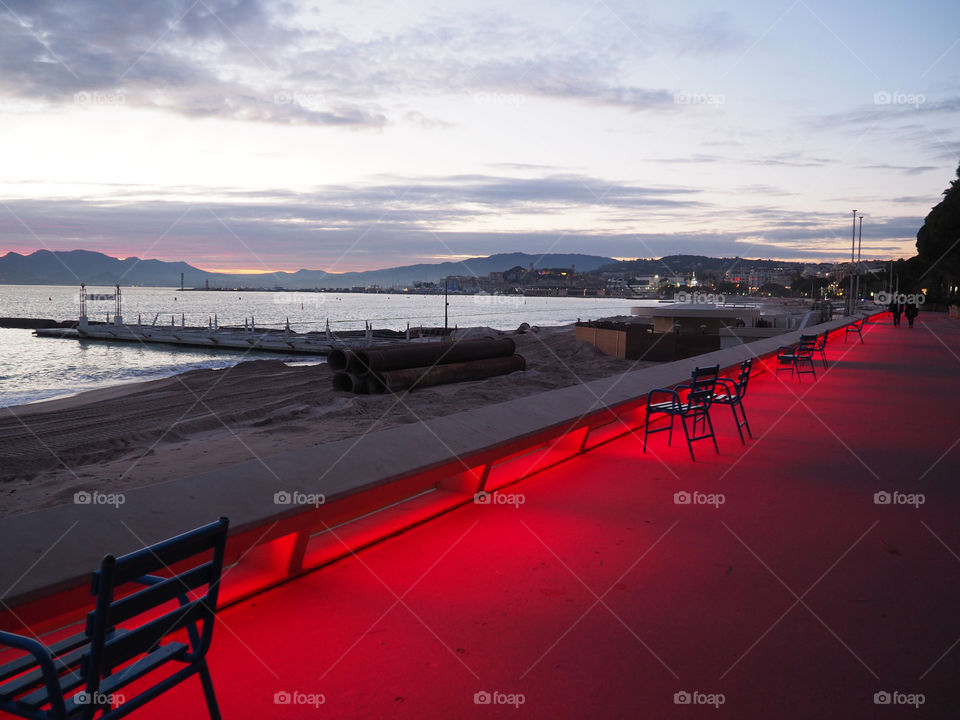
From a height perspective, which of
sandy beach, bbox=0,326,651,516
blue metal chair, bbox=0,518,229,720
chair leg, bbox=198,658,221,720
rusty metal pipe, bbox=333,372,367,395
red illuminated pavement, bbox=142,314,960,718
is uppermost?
blue metal chair, bbox=0,518,229,720

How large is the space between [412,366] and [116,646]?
45.9 ft

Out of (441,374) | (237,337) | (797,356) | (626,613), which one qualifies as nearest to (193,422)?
(441,374)

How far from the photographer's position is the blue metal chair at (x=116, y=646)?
1751 mm

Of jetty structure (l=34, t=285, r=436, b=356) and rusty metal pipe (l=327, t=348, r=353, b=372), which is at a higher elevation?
rusty metal pipe (l=327, t=348, r=353, b=372)

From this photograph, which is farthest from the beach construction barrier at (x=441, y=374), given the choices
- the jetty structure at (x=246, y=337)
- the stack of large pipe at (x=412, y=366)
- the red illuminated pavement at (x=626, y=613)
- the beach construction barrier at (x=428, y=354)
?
the jetty structure at (x=246, y=337)

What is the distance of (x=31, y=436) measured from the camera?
1204 cm

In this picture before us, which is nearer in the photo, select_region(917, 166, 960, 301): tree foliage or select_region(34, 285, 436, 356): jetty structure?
select_region(917, 166, 960, 301): tree foliage

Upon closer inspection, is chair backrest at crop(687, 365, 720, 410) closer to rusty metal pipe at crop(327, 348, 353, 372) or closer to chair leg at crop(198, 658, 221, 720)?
chair leg at crop(198, 658, 221, 720)

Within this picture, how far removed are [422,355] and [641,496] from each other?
11304mm

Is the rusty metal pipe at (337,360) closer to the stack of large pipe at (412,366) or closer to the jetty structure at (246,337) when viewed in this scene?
the stack of large pipe at (412,366)

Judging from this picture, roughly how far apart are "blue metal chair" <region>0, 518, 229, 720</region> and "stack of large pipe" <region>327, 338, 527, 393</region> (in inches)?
508

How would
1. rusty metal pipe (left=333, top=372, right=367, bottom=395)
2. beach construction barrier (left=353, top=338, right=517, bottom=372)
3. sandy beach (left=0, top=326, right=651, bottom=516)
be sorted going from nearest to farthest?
1. sandy beach (left=0, top=326, right=651, bottom=516)
2. beach construction barrier (left=353, top=338, right=517, bottom=372)
3. rusty metal pipe (left=333, top=372, right=367, bottom=395)

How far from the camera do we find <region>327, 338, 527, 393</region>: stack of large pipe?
15.1 m

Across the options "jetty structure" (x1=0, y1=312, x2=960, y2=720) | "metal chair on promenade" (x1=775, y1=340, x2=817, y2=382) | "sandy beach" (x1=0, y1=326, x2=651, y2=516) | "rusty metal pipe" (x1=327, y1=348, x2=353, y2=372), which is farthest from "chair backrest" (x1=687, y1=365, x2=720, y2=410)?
"rusty metal pipe" (x1=327, y1=348, x2=353, y2=372)
